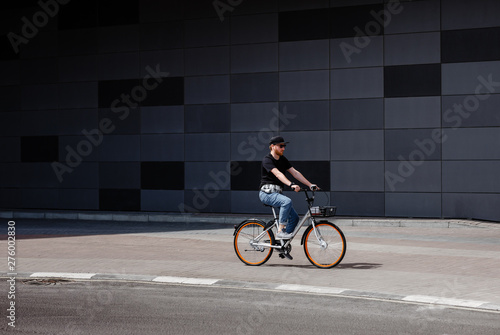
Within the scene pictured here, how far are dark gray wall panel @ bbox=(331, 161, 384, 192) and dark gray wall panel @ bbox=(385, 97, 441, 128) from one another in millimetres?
1167

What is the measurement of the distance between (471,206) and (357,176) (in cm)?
298

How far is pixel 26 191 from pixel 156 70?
580 cm

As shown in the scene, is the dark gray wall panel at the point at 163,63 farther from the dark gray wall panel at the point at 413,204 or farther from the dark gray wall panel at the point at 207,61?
the dark gray wall panel at the point at 413,204

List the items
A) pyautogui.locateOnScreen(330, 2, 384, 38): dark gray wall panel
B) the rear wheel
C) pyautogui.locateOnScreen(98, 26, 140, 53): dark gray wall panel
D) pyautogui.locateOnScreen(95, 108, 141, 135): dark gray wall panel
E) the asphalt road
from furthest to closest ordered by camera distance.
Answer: pyautogui.locateOnScreen(98, 26, 140, 53): dark gray wall panel, pyautogui.locateOnScreen(95, 108, 141, 135): dark gray wall panel, pyautogui.locateOnScreen(330, 2, 384, 38): dark gray wall panel, the rear wheel, the asphalt road

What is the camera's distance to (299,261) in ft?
36.7

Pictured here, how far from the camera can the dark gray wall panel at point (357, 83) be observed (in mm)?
19016

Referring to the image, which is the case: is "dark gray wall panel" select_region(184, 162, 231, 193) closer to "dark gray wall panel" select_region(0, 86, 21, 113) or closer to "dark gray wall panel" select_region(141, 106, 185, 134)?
"dark gray wall panel" select_region(141, 106, 185, 134)

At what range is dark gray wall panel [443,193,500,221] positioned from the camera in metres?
18.0

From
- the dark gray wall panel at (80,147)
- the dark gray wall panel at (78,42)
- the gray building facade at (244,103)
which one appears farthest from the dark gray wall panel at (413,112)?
the dark gray wall panel at (78,42)

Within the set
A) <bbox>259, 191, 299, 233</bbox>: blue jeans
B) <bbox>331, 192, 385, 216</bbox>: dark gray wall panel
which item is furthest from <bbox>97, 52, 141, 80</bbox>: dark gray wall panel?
<bbox>259, 191, 299, 233</bbox>: blue jeans

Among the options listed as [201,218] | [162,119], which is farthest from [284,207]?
[162,119]

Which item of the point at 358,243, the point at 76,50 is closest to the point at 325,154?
the point at 358,243

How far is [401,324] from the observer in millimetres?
6902

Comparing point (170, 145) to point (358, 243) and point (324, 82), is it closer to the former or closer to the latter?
point (324, 82)
